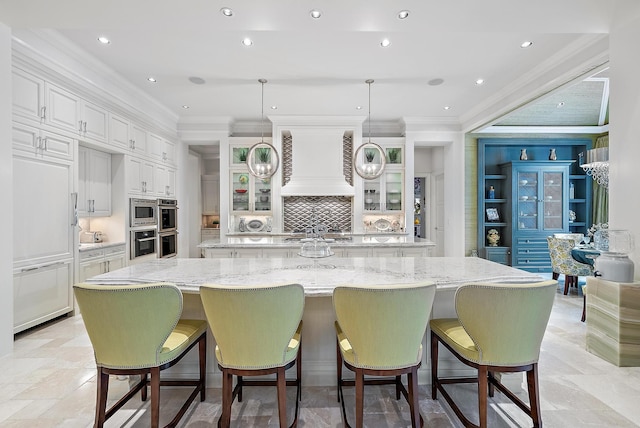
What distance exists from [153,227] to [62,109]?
2156 mm

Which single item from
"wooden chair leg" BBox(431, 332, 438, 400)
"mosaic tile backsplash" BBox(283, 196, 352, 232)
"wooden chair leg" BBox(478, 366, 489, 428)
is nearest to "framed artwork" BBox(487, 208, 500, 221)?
"mosaic tile backsplash" BBox(283, 196, 352, 232)

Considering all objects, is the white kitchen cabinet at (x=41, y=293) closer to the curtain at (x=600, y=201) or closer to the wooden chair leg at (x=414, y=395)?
the wooden chair leg at (x=414, y=395)

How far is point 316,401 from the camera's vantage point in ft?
6.62

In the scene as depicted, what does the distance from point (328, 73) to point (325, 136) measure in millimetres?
1878

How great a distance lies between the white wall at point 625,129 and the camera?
2.57m

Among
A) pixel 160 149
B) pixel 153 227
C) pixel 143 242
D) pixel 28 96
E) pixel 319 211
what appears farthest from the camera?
pixel 319 211

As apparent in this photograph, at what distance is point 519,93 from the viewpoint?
14.2ft

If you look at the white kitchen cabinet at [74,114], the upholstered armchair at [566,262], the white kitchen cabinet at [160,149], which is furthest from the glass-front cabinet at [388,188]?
the white kitchen cabinet at [74,114]

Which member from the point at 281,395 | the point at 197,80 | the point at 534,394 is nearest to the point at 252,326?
the point at 281,395

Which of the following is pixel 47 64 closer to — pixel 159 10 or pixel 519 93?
pixel 159 10

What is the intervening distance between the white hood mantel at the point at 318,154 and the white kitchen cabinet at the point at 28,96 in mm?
3404

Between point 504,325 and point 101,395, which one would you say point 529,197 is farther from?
A: point 101,395

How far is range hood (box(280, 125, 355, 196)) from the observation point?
5.91 m

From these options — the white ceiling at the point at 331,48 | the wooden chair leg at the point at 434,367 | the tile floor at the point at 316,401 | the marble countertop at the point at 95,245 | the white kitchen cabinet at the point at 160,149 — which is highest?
the white ceiling at the point at 331,48
